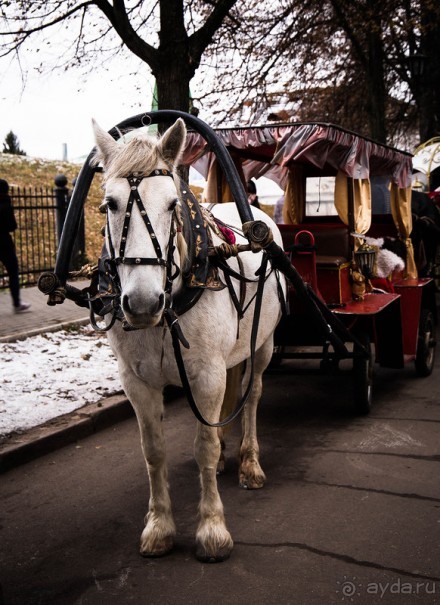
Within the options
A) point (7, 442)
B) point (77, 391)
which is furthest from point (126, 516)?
point (77, 391)

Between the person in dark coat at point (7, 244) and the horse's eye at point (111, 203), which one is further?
the person in dark coat at point (7, 244)

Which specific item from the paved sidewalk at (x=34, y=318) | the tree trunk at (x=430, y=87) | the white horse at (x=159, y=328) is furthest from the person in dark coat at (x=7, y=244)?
the tree trunk at (x=430, y=87)

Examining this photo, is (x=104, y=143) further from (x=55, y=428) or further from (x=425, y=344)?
(x=425, y=344)

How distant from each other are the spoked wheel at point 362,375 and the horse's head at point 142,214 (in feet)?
10.8

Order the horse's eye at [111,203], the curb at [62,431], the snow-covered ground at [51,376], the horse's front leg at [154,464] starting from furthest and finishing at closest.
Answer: the snow-covered ground at [51,376], the curb at [62,431], the horse's front leg at [154,464], the horse's eye at [111,203]

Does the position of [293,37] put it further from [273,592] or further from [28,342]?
[273,592]

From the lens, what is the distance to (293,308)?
6363mm

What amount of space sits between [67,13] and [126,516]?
7210 mm

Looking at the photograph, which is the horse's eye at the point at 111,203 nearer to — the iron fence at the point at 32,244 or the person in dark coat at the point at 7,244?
the person in dark coat at the point at 7,244

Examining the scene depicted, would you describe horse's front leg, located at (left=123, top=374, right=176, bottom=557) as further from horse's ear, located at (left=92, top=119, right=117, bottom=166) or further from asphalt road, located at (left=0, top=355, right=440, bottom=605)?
horse's ear, located at (left=92, top=119, right=117, bottom=166)

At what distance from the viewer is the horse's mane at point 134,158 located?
3199 millimetres

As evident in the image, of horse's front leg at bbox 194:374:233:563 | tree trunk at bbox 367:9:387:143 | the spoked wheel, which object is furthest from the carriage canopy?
tree trunk at bbox 367:9:387:143

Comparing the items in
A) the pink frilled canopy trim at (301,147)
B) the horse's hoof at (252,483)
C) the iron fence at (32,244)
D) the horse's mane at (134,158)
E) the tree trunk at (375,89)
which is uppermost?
the tree trunk at (375,89)

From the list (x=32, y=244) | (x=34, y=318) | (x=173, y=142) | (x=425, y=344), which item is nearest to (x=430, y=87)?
(x=32, y=244)
